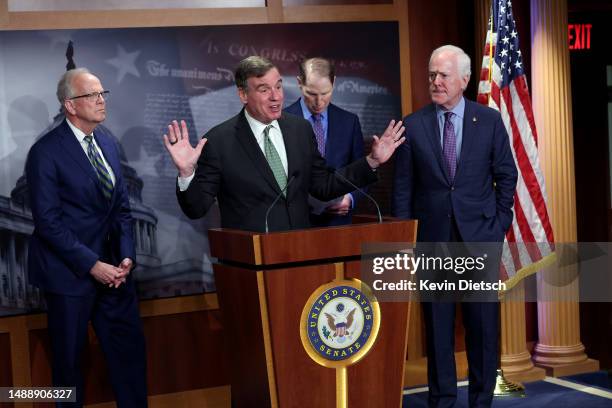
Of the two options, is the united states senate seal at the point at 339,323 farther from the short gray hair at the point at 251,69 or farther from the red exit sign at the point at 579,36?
the red exit sign at the point at 579,36

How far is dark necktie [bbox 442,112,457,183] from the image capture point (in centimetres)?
441

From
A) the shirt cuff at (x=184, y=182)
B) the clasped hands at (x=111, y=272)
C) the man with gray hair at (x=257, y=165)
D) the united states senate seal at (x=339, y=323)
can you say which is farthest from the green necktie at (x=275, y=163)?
the clasped hands at (x=111, y=272)

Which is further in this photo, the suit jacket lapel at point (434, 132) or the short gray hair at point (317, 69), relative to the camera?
the short gray hair at point (317, 69)

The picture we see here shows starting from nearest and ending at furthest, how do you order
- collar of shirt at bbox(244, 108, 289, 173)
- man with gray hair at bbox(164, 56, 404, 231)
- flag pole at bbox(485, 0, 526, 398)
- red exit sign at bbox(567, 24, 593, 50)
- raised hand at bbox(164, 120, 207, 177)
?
1. raised hand at bbox(164, 120, 207, 177)
2. man with gray hair at bbox(164, 56, 404, 231)
3. collar of shirt at bbox(244, 108, 289, 173)
4. flag pole at bbox(485, 0, 526, 398)
5. red exit sign at bbox(567, 24, 593, 50)

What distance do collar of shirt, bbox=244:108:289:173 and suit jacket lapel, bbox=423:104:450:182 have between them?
0.89 m

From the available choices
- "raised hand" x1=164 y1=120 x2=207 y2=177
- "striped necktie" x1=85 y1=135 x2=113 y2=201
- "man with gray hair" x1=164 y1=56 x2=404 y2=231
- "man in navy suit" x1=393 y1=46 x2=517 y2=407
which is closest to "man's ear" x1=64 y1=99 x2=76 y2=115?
"striped necktie" x1=85 y1=135 x2=113 y2=201

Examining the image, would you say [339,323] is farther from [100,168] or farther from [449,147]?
[100,168]

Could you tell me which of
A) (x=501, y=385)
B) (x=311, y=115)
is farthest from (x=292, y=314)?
(x=501, y=385)

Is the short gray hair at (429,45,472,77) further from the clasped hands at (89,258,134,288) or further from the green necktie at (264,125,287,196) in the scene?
the clasped hands at (89,258,134,288)

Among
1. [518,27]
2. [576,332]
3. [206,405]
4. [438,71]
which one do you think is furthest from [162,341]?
[518,27]

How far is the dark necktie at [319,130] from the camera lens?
4703 mm

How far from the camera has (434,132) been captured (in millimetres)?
4438

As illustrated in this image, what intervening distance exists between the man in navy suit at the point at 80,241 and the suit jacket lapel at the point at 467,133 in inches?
64.5

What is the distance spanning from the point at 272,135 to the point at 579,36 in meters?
3.99
